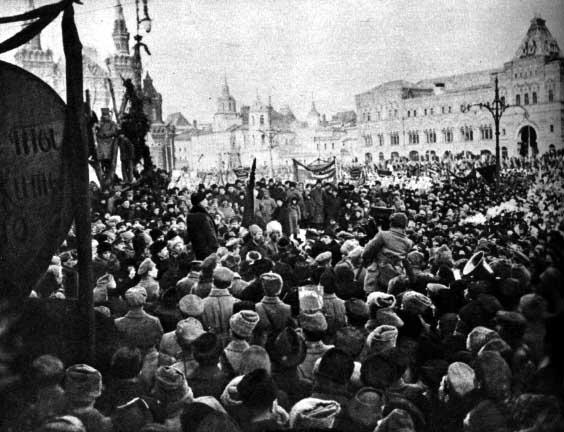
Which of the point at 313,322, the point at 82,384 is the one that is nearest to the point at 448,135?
the point at 313,322

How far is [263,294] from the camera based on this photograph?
208 inches

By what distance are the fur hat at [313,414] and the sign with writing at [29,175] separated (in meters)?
1.83

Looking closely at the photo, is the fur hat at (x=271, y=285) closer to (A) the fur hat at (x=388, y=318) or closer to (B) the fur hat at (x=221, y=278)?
(B) the fur hat at (x=221, y=278)

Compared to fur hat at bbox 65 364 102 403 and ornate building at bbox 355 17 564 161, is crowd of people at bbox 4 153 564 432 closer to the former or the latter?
fur hat at bbox 65 364 102 403

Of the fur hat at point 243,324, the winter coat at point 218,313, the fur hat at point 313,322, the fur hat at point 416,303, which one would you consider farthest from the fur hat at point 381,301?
the winter coat at point 218,313

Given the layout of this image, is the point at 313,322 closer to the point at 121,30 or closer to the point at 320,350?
the point at 320,350

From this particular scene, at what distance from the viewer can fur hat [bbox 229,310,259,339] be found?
427 centimetres

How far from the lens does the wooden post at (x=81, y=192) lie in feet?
11.9

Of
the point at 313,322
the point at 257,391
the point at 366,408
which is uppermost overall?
the point at 313,322

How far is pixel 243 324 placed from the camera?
4281 mm

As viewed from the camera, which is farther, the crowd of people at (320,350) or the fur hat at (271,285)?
the fur hat at (271,285)

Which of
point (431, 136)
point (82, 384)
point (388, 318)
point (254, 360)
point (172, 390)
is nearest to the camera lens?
point (82, 384)

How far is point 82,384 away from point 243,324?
127 centimetres

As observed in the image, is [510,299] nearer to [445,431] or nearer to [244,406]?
[445,431]
